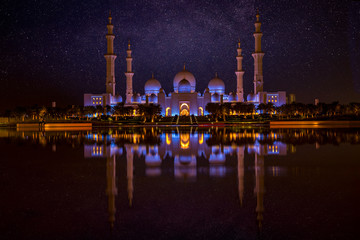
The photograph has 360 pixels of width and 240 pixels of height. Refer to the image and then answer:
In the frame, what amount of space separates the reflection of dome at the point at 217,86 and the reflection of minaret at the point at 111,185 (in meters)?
61.6

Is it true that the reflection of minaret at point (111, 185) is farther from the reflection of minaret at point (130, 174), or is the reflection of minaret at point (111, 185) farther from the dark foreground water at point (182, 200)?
the reflection of minaret at point (130, 174)

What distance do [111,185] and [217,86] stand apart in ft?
213

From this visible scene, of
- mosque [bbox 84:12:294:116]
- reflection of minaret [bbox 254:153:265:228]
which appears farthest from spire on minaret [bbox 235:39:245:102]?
reflection of minaret [bbox 254:153:265:228]

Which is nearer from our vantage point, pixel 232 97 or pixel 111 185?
pixel 111 185

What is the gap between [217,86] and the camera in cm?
6931

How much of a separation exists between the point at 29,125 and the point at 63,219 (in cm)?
3279

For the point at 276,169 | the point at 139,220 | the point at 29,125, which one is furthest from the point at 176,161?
the point at 29,125

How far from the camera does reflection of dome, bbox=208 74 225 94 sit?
→ 227 ft

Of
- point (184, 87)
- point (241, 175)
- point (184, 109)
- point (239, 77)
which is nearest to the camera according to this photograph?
point (241, 175)

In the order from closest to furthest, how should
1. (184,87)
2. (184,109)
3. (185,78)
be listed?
(184,87) < (184,109) < (185,78)

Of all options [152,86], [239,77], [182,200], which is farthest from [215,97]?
[182,200]

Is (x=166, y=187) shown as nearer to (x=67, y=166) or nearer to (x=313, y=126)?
(x=67, y=166)

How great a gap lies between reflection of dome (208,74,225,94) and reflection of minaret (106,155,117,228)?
6160 cm

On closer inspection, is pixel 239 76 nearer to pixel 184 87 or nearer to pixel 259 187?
pixel 184 87
